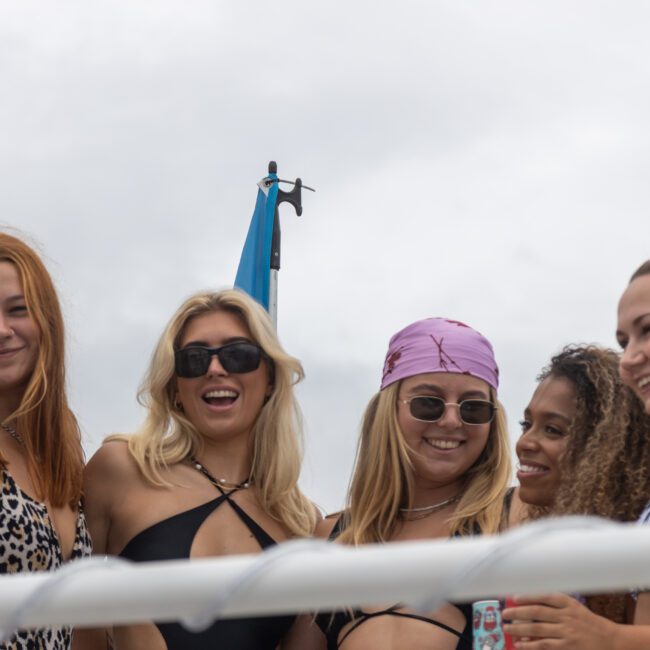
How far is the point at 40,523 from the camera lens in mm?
3451

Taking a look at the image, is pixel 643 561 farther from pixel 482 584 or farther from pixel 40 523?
pixel 40 523

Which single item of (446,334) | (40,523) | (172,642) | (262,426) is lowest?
(172,642)

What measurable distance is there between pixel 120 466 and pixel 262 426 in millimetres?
575

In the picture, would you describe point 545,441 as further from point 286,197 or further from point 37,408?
point 286,197

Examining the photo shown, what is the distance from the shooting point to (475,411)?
3.86 m

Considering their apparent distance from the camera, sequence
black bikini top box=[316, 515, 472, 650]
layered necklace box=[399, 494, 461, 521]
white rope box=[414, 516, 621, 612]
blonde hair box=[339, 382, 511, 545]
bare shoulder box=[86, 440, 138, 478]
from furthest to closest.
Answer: bare shoulder box=[86, 440, 138, 478]
layered necklace box=[399, 494, 461, 521]
blonde hair box=[339, 382, 511, 545]
black bikini top box=[316, 515, 472, 650]
white rope box=[414, 516, 621, 612]

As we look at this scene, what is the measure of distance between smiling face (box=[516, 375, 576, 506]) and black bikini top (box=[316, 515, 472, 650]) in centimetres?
43

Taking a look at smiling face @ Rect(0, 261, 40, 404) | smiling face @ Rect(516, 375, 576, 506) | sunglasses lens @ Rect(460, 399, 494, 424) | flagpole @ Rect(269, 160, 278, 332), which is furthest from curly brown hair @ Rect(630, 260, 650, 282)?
flagpole @ Rect(269, 160, 278, 332)

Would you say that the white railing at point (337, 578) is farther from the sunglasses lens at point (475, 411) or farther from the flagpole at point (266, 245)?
the flagpole at point (266, 245)

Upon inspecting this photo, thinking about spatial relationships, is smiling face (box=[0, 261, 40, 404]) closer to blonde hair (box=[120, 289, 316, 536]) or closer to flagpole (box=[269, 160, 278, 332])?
blonde hair (box=[120, 289, 316, 536])

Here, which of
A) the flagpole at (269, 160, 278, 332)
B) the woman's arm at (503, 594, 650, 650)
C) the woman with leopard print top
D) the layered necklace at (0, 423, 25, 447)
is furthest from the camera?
the flagpole at (269, 160, 278, 332)

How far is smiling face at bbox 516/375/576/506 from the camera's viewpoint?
3494 mm

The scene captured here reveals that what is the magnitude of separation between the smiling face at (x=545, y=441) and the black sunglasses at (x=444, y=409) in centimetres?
27

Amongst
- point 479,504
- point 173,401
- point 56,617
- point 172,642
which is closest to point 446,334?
point 479,504
